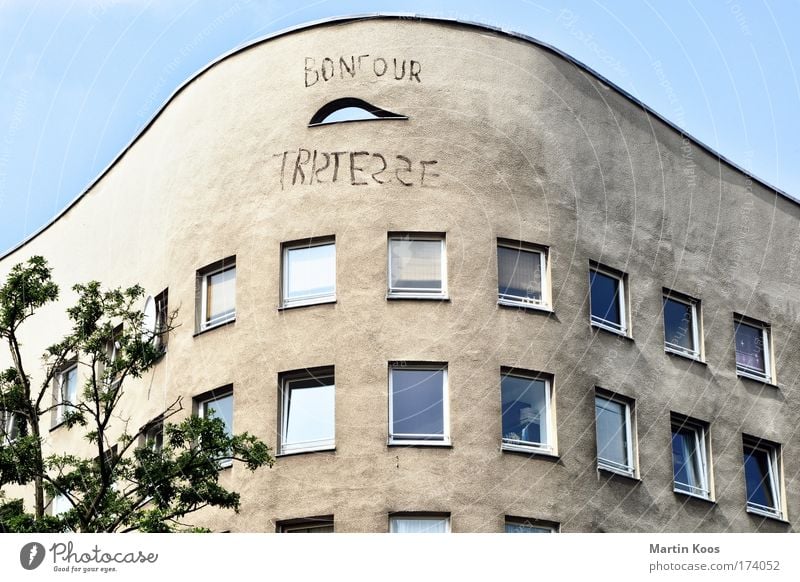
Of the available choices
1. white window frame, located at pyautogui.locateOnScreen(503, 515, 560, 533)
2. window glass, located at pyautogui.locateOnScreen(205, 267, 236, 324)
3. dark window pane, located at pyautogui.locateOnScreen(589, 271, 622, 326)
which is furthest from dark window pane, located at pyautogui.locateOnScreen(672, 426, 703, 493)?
window glass, located at pyautogui.locateOnScreen(205, 267, 236, 324)

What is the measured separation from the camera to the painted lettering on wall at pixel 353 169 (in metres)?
37.4

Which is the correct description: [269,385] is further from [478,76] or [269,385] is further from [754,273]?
[754,273]

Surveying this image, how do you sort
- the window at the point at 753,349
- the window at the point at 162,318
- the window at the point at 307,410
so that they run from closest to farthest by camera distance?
the window at the point at 307,410
the window at the point at 162,318
the window at the point at 753,349

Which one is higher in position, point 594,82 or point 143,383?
point 594,82

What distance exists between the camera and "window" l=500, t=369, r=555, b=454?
35.9 metres

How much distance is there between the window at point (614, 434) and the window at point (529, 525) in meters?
2.48

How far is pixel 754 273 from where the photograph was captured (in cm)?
4334

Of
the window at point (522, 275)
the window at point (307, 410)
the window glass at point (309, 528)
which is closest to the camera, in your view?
the window glass at point (309, 528)

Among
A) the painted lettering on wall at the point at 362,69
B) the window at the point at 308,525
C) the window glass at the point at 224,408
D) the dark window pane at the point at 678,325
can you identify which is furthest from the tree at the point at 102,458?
the dark window pane at the point at 678,325

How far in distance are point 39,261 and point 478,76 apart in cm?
1178

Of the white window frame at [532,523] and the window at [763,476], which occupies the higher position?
the window at [763,476]

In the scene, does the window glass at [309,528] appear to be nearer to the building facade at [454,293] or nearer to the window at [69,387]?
the building facade at [454,293]
